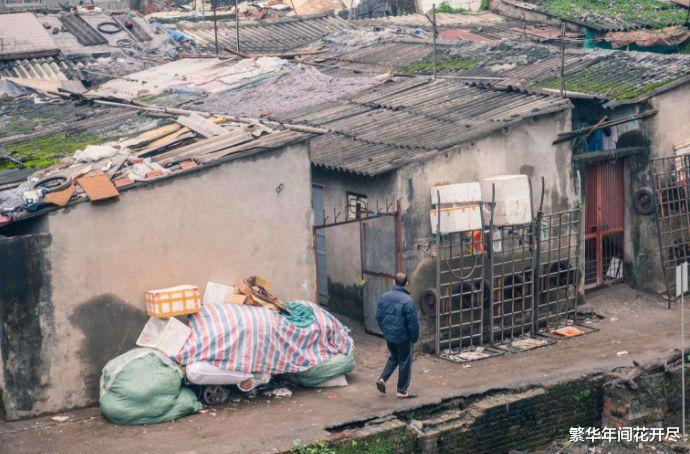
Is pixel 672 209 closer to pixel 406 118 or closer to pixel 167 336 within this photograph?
pixel 406 118

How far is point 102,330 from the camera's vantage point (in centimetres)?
1194

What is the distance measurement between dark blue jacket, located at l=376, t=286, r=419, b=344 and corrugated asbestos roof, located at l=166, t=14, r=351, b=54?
1149 centimetres

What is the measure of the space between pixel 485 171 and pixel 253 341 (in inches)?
165

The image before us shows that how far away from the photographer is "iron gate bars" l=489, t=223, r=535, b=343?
14469 millimetres

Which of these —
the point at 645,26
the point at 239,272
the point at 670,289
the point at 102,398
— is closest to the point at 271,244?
the point at 239,272

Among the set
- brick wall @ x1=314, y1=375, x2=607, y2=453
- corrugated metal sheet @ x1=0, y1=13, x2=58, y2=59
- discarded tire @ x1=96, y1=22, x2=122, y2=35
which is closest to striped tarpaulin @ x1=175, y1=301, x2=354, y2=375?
brick wall @ x1=314, y1=375, x2=607, y2=453

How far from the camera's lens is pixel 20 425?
11500 mm

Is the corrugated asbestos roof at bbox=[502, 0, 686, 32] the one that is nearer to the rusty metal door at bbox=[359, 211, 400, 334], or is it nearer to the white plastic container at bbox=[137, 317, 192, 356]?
the rusty metal door at bbox=[359, 211, 400, 334]

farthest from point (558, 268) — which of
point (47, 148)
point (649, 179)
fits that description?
point (47, 148)

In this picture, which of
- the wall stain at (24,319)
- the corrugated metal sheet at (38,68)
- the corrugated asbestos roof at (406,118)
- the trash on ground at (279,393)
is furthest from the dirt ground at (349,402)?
the corrugated metal sheet at (38,68)

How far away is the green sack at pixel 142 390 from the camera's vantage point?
11484mm

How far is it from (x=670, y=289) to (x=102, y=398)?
28.1 ft

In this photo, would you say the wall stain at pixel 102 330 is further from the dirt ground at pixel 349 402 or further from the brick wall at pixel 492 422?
the brick wall at pixel 492 422

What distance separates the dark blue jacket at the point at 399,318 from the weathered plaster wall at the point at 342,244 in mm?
2553
